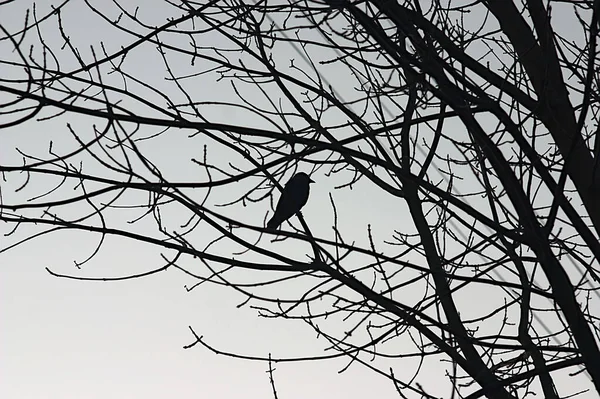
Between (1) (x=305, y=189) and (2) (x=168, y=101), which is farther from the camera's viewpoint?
(1) (x=305, y=189)

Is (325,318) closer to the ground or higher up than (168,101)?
closer to the ground

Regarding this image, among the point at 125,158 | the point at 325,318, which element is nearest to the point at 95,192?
the point at 125,158

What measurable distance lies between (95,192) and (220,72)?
1.07m

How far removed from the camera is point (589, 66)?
2205 millimetres

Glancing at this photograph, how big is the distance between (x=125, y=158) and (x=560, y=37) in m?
1.99

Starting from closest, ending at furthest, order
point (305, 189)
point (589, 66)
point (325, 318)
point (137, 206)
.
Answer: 1. point (589, 66)
2. point (137, 206)
3. point (325, 318)
4. point (305, 189)

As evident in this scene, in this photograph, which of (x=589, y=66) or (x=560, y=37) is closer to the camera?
(x=589, y=66)

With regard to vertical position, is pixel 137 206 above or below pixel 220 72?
below

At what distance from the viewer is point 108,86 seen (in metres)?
2.49

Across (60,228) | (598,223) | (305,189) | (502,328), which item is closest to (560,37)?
(598,223)

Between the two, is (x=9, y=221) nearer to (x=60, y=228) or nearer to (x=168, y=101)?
(x=60, y=228)

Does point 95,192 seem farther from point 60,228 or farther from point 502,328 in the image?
point 502,328

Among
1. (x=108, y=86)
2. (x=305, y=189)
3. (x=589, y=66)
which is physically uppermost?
(x=305, y=189)

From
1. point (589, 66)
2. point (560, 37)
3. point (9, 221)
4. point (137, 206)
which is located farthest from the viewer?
point (560, 37)
